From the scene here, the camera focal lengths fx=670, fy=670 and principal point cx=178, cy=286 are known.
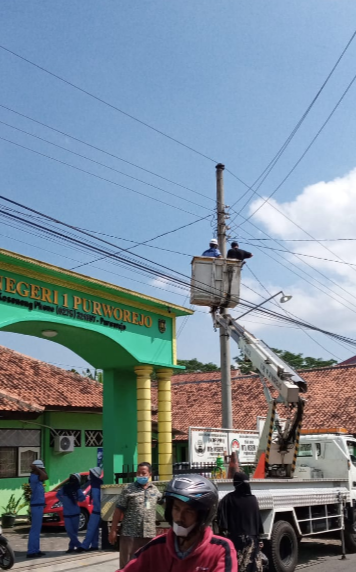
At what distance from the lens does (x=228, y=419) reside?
54.2ft

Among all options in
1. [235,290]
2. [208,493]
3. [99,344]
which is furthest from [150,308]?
[208,493]

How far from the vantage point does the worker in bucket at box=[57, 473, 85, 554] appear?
1248 cm

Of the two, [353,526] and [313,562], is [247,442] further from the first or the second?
[313,562]

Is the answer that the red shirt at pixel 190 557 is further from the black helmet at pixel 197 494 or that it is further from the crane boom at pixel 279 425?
the crane boom at pixel 279 425

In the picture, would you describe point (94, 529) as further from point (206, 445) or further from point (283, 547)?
point (283, 547)

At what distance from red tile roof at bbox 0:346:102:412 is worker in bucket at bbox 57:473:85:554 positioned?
525cm

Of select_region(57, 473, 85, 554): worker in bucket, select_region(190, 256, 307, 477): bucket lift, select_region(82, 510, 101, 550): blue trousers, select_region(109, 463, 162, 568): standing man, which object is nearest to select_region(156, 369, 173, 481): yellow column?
select_region(190, 256, 307, 477): bucket lift

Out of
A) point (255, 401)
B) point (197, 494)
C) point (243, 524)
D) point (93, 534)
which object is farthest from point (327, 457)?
point (255, 401)

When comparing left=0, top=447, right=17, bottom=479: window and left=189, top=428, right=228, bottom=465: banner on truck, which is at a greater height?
left=189, top=428, right=228, bottom=465: banner on truck

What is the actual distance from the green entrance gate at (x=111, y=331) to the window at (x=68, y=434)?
5538 mm

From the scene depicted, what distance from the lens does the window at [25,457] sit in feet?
62.9

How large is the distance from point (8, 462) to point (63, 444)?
1.86 meters

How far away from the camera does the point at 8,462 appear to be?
18.9 meters

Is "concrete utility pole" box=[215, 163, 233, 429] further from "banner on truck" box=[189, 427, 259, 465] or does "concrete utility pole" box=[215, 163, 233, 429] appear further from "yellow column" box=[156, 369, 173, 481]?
"yellow column" box=[156, 369, 173, 481]
